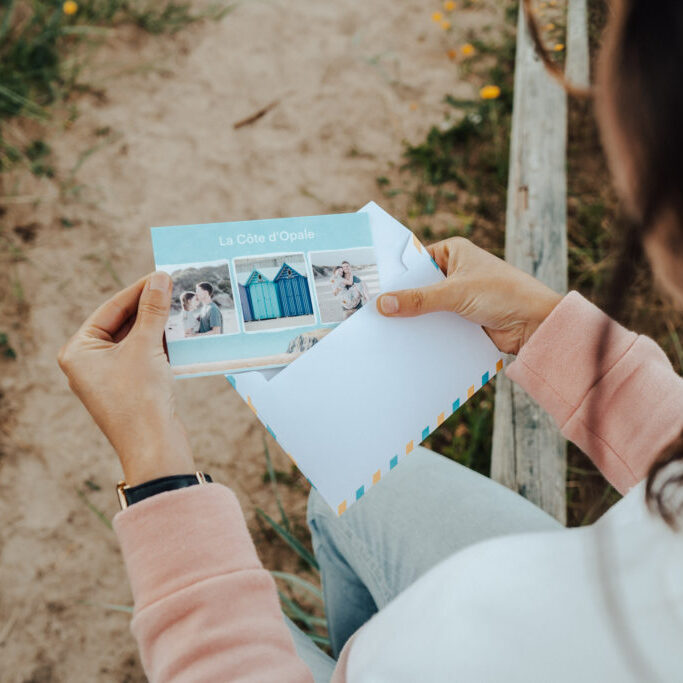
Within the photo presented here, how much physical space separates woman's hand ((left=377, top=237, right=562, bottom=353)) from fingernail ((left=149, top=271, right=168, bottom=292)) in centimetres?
33

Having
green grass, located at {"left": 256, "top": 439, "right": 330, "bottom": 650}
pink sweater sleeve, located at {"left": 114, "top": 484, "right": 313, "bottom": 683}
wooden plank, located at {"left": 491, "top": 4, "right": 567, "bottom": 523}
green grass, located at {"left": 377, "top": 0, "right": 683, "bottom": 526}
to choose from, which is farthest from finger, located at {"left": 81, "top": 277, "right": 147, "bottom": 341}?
green grass, located at {"left": 377, "top": 0, "right": 683, "bottom": 526}

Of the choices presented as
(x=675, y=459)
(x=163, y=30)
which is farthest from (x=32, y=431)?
(x=675, y=459)

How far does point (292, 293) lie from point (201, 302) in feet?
0.47

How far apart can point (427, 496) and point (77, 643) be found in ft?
3.08

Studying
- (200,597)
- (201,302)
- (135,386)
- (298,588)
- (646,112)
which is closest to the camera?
(646,112)

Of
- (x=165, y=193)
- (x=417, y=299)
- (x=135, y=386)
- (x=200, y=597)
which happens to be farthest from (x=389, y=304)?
(x=165, y=193)

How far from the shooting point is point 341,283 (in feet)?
3.26

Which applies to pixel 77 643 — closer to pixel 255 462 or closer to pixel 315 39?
pixel 255 462

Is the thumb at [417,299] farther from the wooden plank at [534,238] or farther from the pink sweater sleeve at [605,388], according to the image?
the wooden plank at [534,238]

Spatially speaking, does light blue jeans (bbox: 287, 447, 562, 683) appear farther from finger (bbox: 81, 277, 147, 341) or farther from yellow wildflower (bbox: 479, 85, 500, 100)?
yellow wildflower (bbox: 479, 85, 500, 100)

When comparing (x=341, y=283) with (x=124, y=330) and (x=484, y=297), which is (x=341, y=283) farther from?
(x=124, y=330)

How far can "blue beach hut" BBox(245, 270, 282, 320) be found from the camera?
3.15 feet

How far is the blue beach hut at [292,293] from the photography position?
0.97 m

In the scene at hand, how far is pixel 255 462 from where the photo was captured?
1.61 meters
